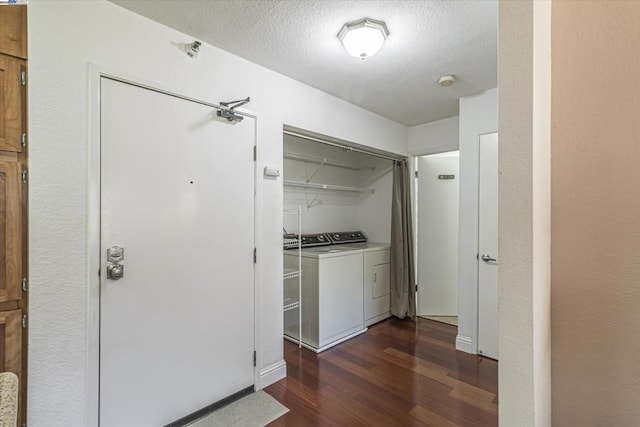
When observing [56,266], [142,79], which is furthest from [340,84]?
[56,266]

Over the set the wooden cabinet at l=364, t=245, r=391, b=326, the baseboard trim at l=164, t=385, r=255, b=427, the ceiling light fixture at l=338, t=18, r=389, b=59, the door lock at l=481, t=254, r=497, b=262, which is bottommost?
the baseboard trim at l=164, t=385, r=255, b=427

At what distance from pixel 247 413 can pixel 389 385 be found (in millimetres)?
1054

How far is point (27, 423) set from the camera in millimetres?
1300

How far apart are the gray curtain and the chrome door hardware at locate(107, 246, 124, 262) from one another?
288 cm

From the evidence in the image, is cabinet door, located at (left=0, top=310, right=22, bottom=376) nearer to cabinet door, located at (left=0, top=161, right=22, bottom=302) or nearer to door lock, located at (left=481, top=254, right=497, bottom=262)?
cabinet door, located at (left=0, top=161, right=22, bottom=302)

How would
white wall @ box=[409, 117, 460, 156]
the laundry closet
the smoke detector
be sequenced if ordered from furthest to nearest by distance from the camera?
white wall @ box=[409, 117, 460, 156]
the laundry closet
the smoke detector

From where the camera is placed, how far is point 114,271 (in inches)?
61.1

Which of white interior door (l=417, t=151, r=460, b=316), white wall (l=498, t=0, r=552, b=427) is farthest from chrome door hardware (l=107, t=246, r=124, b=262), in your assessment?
white interior door (l=417, t=151, r=460, b=316)

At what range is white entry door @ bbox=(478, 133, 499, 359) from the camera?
262 cm

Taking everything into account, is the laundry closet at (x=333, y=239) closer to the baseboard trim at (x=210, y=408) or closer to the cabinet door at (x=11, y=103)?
the baseboard trim at (x=210, y=408)

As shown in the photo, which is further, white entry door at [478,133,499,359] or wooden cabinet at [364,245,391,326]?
wooden cabinet at [364,245,391,326]

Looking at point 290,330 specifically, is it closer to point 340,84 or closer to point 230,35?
point 340,84

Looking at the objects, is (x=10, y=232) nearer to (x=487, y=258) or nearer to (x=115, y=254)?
(x=115, y=254)

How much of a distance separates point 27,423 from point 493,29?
3153mm
